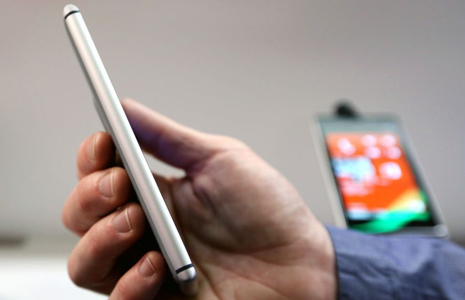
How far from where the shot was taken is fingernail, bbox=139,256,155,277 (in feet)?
1.10

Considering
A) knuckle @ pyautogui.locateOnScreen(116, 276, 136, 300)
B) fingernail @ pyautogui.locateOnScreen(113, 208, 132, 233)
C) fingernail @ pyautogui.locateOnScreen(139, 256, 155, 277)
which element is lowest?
knuckle @ pyautogui.locateOnScreen(116, 276, 136, 300)

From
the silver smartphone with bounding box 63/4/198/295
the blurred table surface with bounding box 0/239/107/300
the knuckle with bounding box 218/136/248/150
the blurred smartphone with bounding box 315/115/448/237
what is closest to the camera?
the silver smartphone with bounding box 63/4/198/295

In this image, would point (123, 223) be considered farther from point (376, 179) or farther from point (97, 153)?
point (376, 179)

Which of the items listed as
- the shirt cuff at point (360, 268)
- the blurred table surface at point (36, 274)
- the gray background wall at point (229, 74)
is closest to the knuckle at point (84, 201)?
the shirt cuff at point (360, 268)

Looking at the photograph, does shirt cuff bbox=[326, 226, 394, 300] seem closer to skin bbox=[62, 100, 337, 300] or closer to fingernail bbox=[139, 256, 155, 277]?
skin bbox=[62, 100, 337, 300]

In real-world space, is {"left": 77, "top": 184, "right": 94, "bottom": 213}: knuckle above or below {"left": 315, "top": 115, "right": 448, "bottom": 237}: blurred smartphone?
above

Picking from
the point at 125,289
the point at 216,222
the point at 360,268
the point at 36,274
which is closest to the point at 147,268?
the point at 125,289

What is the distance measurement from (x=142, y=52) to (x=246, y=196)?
0.78 meters

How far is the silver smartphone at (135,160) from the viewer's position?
0.90 feet

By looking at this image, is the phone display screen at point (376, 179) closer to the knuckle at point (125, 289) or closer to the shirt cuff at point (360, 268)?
the shirt cuff at point (360, 268)

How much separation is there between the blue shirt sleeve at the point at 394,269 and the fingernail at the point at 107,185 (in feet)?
1.04

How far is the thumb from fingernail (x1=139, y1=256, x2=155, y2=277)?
17cm

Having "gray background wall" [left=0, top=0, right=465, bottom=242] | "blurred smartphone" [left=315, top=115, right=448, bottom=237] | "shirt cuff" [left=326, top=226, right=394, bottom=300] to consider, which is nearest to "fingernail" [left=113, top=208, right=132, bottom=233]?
"shirt cuff" [left=326, top=226, right=394, bottom=300]

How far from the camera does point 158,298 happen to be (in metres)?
0.40
